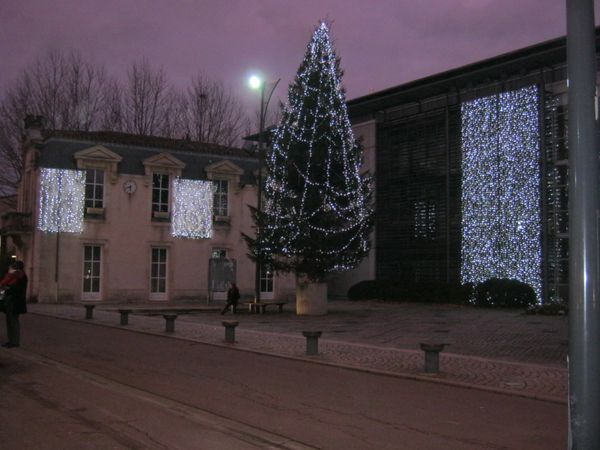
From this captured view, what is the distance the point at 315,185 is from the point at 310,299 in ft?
14.2

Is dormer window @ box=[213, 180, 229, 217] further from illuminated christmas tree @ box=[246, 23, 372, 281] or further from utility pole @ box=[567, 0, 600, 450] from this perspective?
utility pole @ box=[567, 0, 600, 450]

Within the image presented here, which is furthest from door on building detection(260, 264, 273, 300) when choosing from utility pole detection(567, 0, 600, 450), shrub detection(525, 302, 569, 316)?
utility pole detection(567, 0, 600, 450)

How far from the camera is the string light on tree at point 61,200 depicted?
3244 centimetres

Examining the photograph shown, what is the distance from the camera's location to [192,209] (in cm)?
3625

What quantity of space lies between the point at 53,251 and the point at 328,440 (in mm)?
28204

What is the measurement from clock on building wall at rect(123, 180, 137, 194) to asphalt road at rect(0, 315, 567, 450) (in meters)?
22.3

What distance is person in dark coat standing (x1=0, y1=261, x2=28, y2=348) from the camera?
13336 mm

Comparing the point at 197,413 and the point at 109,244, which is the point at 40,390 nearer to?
the point at 197,413

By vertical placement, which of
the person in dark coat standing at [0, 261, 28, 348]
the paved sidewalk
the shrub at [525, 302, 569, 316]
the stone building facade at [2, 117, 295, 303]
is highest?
the stone building facade at [2, 117, 295, 303]

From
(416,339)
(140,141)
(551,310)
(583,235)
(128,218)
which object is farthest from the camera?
(140,141)

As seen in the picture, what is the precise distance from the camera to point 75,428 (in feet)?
23.1

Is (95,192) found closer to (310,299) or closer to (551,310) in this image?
(310,299)

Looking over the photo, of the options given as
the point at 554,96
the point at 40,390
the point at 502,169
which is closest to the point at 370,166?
the point at 502,169

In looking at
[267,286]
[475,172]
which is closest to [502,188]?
[475,172]
